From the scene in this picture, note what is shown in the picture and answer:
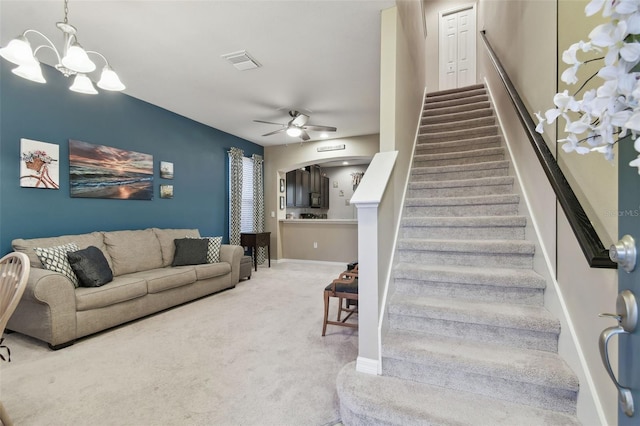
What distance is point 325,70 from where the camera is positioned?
10.7ft

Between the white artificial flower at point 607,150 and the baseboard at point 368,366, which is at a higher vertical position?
the white artificial flower at point 607,150

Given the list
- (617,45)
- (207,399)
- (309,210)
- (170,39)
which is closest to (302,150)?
(309,210)

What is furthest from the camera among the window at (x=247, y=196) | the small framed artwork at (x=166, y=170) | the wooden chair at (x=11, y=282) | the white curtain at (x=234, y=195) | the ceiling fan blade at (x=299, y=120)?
the window at (x=247, y=196)

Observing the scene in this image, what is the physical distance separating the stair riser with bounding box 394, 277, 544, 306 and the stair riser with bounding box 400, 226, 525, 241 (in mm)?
538

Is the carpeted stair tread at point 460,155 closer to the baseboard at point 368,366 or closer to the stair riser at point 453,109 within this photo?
the stair riser at point 453,109

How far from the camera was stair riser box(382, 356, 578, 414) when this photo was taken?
53.5 inches

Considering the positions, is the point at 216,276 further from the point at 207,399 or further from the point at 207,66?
the point at 207,66

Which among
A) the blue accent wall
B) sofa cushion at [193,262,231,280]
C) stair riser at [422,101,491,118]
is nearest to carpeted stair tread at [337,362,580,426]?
sofa cushion at [193,262,231,280]

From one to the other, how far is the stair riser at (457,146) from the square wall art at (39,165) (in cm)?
418

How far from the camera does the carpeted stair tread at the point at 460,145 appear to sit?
3.30m

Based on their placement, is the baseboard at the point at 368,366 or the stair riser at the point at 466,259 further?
the stair riser at the point at 466,259

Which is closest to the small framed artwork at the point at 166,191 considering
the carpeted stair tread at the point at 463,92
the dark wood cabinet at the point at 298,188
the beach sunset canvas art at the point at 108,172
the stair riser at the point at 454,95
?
the beach sunset canvas art at the point at 108,172

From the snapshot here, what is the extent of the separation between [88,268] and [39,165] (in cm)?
128

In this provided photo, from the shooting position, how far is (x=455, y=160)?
3.24 metres
